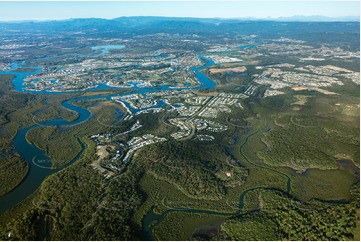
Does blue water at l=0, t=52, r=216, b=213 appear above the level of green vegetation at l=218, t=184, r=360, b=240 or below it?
below

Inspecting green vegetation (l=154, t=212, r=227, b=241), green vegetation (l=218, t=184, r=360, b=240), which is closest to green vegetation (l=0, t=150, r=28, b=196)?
green vegetation (l=154, t=212, r=227, b=241)

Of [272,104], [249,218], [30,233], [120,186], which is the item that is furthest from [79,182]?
[272,104]

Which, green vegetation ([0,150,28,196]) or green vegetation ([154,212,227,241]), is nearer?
green vegetation ([154,212,227,241])

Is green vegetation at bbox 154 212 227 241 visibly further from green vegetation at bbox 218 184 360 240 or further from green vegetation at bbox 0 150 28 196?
green vegetation at bbox 0 150 28 196

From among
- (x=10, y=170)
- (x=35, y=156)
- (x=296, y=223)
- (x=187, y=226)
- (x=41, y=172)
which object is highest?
(x=296, y=223)

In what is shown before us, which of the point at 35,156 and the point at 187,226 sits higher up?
the point at 187,226

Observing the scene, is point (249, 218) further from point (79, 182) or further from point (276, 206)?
point (79, 182)

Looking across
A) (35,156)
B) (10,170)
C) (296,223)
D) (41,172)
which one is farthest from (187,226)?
(35,156)

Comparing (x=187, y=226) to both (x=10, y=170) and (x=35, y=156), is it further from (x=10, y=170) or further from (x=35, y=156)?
(x=35, y=156)

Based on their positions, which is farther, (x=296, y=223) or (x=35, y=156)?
(x=35, y=156)

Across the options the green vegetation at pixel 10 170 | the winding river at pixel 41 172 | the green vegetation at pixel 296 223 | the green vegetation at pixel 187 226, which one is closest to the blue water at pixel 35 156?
the winding river at pixel 41 172

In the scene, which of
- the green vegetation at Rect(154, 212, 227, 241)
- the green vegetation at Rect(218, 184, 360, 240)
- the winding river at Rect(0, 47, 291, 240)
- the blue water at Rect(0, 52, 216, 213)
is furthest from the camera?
the blue water at Rect(0, 52, 216, 213)

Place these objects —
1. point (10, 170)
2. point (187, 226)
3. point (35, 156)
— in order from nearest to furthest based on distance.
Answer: point (187, 226), point (10, 170), point (35, 156)
